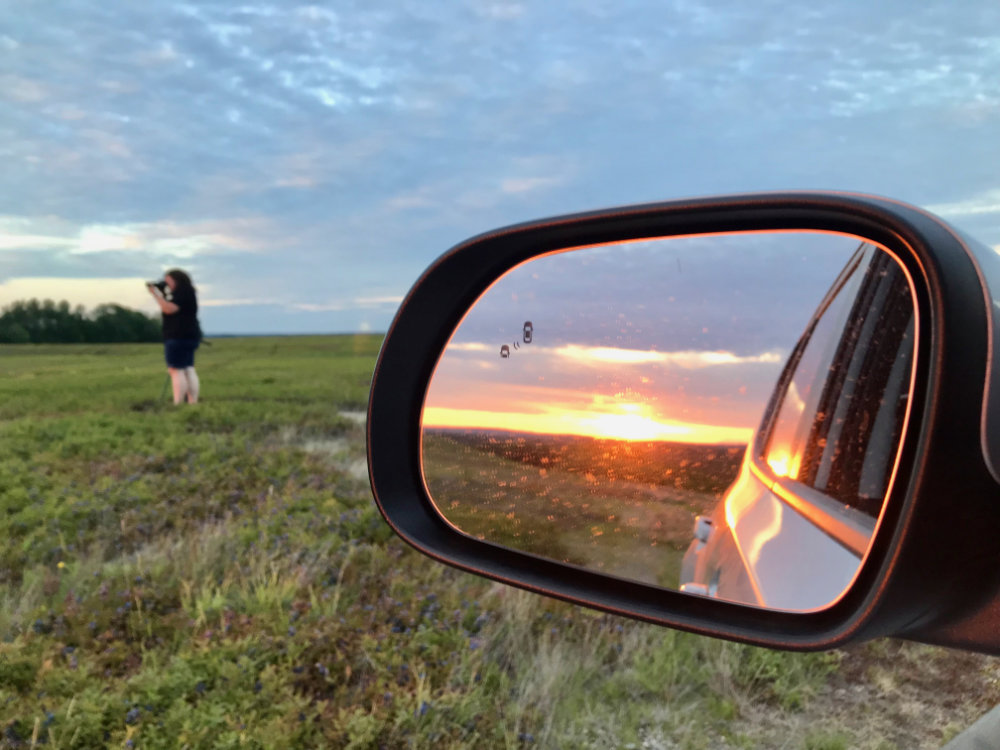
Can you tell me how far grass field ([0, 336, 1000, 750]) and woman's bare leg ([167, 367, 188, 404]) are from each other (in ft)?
27.8

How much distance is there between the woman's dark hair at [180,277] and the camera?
13609 millimetres

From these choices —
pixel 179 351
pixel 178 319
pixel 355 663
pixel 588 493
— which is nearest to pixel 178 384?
pixel 179 351

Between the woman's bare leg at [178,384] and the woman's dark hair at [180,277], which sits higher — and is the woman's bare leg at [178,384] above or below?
below

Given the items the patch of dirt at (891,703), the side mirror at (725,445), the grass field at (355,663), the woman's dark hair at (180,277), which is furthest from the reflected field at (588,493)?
the woman's dark hair at (180,277)


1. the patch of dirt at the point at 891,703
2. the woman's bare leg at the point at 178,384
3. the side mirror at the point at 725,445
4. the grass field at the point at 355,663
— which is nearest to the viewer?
Answer: the side mirror at the point at 725,445

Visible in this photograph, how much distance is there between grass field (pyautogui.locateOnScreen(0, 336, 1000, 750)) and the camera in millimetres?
2881

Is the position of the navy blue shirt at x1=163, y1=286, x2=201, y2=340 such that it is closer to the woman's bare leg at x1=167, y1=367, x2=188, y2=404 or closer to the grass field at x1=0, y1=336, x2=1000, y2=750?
the woman's bare leg at x1=167, y1=367, x2=188, y2=404

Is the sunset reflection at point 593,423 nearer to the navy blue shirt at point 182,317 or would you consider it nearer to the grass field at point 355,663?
the grass field at point 355,663

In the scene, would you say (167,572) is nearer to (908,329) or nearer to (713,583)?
(713,583)

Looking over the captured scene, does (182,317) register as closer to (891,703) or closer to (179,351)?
(179,351)

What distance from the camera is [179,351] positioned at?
13906mm

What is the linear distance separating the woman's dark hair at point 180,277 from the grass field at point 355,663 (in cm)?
837

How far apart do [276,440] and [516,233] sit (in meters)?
9.47

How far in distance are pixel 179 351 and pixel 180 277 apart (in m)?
1.30
